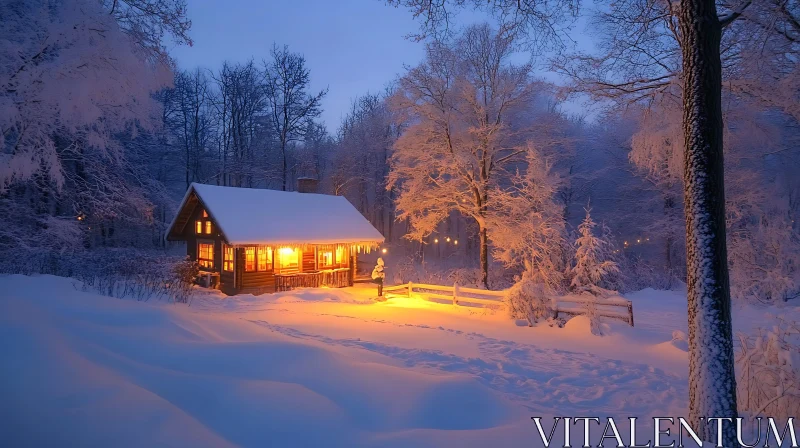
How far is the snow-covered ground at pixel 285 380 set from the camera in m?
3.79

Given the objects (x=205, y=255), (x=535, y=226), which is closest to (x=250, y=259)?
(x=205, y=255)

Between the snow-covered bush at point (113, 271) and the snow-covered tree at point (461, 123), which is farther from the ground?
the snow-covered tree at point (461, 123)

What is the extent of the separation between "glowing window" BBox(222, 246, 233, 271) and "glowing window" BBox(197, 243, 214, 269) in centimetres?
116

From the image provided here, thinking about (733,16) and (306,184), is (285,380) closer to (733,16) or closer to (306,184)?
(733,16)

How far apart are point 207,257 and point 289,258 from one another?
13.9 ft

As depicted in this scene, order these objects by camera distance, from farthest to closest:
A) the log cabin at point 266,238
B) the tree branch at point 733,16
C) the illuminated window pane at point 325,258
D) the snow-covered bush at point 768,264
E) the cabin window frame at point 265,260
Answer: the illuminated window pane at point 325,258
the cabin window frame at point 265,260
the log cabin at point 266,238
the snow-covered bush at point 768,264
the tree branch at point 733,16

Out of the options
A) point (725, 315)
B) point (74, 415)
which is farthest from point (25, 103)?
point (725, 315)

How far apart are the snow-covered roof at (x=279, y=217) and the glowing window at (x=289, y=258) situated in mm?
1357

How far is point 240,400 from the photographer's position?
447cm

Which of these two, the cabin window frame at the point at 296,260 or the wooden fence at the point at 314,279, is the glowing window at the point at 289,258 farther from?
the wooden fence at the point at 314,279

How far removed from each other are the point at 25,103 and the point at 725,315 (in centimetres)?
1232

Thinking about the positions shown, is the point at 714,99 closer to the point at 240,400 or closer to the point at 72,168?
the point at 240,400

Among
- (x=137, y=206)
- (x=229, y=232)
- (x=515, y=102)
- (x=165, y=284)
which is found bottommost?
(x=165, y=284)

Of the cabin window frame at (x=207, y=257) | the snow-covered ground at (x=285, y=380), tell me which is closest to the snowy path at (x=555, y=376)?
the snow-covered ground at (x=285, y=380)
